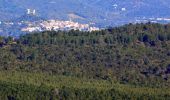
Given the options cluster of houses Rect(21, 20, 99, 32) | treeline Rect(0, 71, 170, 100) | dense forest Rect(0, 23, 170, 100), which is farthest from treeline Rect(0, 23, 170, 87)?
cluster of houses Rect(21, 20, 99, 32)

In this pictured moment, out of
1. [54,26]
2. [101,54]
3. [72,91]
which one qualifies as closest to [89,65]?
[101,54]

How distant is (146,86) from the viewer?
230ft

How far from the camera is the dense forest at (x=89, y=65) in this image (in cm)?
6529

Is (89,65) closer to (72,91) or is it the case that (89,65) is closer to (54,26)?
(72,91)

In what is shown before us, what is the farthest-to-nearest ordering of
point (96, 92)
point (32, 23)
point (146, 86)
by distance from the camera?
1. point (32, 23)
2. point (146, 86)
3. point (96, 92)

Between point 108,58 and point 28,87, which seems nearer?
point 28,87

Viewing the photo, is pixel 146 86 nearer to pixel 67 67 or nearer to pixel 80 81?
pixel 80 81

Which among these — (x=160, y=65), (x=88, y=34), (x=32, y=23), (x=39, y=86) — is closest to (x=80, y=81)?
(x=39, y=86)

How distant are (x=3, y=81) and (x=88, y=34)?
35876 mm

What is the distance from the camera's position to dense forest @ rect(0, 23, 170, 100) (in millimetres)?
65294

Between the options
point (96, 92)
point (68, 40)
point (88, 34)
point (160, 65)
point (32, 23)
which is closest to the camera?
point (96, 92)

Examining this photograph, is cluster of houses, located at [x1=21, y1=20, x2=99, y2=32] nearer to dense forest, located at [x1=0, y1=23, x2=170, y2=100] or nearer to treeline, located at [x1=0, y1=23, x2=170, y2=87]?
dense forest, located at [x1=0, y1=23, x2=170, y2=100]

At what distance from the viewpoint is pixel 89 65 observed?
3127 inches

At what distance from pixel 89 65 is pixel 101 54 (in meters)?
5.79
